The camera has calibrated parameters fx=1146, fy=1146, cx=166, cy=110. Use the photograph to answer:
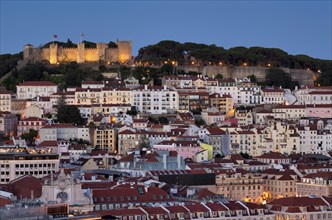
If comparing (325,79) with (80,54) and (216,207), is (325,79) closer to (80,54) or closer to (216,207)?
(80,54)

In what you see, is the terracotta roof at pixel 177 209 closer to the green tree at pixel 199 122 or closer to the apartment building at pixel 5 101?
the green tree at pixel 199 122

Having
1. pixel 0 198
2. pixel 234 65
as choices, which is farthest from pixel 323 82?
pixel 0 198

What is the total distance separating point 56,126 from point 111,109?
28.4 feet

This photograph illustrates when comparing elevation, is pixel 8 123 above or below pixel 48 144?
above

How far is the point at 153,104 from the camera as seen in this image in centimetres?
8825

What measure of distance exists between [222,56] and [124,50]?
9.08m

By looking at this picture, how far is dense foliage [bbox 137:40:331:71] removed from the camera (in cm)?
10594

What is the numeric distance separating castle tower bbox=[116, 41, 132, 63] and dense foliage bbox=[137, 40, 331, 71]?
3.51ft

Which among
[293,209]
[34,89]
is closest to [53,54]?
[34,89]

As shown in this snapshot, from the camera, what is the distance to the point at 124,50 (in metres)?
106

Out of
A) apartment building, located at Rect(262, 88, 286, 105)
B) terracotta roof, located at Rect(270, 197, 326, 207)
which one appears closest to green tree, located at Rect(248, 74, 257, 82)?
apartment building, located at Rect(262, 88, 286, 105)

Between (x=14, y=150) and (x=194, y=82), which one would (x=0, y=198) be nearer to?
(x=14, y=150)

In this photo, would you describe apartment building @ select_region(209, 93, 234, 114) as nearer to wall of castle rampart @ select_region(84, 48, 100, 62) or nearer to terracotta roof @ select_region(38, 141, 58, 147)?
wall of castle rampart @ select_region(84, 48, 100, 62)

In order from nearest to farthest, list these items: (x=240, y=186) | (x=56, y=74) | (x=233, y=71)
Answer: (x=240, y=186) < (x=56, y=74) < (x=233, y=71)
